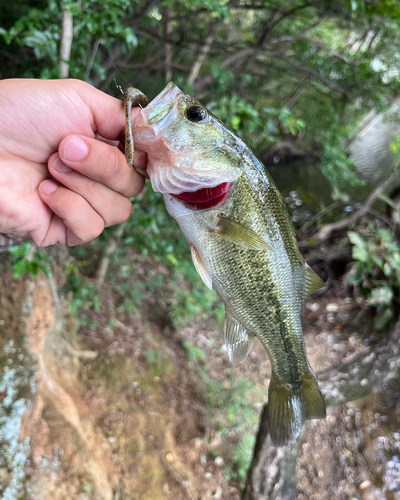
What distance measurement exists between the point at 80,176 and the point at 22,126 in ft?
0.96

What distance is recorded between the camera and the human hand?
125 centimetres

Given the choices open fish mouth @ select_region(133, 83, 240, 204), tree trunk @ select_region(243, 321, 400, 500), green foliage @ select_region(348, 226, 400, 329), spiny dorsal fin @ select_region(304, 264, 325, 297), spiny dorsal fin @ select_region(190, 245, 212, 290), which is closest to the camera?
open fish mouth @ select_region(133, 83, 240, 204)

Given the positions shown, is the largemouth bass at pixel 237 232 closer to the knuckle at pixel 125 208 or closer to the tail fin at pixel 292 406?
the tail fin at pixel 292 406

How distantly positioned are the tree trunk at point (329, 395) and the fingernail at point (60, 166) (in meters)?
2.62

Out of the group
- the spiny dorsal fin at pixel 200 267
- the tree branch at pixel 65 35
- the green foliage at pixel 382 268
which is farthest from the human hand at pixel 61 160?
the green foliage at pixel 382 268

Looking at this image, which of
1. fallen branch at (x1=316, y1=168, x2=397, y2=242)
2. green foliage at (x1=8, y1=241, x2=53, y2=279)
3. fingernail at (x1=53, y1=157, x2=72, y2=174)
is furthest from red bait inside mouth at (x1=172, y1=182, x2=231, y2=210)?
fallen branch at (x1=316, y1=168, x2=397, y2=242)

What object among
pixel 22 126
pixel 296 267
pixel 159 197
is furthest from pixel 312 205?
pixel 22 126

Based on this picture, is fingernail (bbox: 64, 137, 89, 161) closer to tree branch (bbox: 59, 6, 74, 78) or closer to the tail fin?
tree branch (bbox: 59, 6, 74, 78)

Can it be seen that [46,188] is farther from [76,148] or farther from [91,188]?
[76,148]

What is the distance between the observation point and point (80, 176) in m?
1.39

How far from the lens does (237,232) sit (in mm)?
1361

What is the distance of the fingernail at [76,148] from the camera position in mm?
1234

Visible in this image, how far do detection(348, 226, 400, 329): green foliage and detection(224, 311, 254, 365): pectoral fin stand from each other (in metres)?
4.11

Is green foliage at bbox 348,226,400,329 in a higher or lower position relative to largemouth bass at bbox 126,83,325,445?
lower
